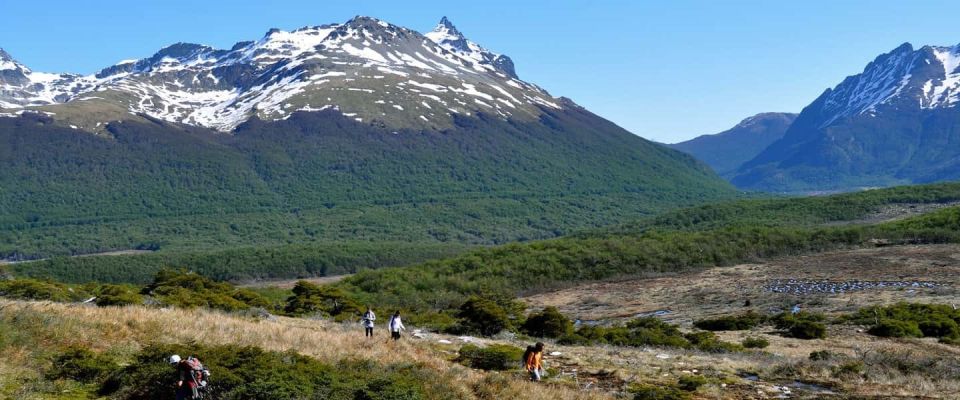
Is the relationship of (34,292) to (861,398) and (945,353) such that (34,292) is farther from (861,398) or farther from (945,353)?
(945,353)

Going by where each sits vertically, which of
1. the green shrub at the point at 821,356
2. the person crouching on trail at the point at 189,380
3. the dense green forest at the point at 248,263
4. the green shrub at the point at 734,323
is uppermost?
the person crouching on trail at the point at 189,380

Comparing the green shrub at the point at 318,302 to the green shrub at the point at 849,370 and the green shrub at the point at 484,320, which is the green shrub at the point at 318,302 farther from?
the green shrub at the point at 849,370

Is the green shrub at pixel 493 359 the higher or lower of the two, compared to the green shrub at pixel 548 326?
higher

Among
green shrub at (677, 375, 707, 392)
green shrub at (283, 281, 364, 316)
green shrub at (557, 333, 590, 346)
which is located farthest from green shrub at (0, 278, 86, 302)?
green shrub at (677, 375, 707, 392)

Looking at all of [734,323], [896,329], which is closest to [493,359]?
[896,329]

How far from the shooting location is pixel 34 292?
37.7 metres

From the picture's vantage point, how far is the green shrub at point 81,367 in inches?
707

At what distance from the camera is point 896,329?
118 feet

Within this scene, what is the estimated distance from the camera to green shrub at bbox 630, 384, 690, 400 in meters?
20.0

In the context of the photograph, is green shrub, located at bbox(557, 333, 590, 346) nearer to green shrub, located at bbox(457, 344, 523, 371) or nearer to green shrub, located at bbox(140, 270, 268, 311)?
green shrub, located at bbox(457, 344, 523, 371)

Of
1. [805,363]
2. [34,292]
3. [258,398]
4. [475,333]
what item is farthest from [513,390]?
[34,292]

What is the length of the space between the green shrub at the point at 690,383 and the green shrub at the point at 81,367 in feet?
48.7

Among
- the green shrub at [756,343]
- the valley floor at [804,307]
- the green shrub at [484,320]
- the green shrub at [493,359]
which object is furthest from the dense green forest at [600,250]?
the green shrub at [493,359]

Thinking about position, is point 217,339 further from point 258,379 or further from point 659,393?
point 659,393
